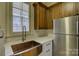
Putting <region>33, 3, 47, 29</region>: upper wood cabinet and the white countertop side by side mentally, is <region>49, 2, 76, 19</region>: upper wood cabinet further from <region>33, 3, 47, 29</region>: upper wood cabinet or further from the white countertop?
the white countertop

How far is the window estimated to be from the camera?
1268 mm

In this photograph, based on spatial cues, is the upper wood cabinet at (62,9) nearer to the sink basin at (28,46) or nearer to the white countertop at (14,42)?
the white countertop at (14,42)

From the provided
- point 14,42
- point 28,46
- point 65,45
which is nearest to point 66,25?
point 65,45

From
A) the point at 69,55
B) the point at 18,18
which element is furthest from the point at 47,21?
the point at 69,55

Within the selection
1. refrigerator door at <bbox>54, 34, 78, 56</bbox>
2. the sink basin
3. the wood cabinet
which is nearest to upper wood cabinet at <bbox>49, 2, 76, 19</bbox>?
the wood cabinet

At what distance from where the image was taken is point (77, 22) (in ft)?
→ 4.16

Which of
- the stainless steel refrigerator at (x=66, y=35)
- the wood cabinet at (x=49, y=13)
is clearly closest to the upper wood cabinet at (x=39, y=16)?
the wood cabinet at (x=49, y=13)

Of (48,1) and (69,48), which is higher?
(48,1)

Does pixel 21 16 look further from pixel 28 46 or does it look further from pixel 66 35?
pixel 66 35

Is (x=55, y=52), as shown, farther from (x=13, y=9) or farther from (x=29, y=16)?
(x=13, y=9)

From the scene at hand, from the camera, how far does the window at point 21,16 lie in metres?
1.27

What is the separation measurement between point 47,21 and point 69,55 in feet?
1.41

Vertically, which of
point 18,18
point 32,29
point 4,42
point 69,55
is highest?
point 18,18

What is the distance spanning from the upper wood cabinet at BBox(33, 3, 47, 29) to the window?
9 centimetres
